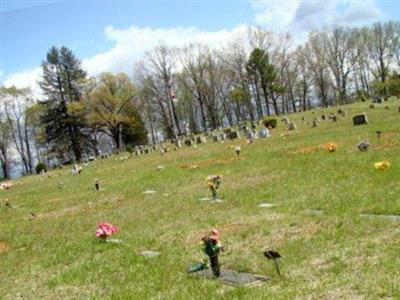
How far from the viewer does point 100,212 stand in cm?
1795

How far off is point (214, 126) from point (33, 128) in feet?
99.5

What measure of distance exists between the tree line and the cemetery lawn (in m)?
52.1

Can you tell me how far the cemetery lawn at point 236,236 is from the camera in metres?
8.11

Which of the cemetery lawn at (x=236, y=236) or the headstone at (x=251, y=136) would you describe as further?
the headstone at (x=251, y=136)

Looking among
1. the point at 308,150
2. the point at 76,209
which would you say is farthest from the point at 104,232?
the point at 308,150

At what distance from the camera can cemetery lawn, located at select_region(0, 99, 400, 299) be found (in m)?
8.11

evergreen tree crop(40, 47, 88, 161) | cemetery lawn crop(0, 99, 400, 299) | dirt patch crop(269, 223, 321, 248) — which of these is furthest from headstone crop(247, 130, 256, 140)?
evergreen tree crop(40, 47, 88, 161)

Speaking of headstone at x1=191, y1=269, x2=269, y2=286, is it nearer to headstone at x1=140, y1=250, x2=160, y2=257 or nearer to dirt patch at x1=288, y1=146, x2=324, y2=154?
headstone at x1=140, y1=250, x2=160, y2=257

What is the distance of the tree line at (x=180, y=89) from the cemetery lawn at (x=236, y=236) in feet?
171

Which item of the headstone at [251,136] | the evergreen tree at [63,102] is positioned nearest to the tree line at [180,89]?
the evergreen tree at [63,102]

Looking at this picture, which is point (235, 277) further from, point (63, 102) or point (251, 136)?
point (63, 102)

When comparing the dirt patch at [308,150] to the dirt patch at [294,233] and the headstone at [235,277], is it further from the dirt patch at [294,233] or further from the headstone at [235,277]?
the headstone at [235,277]

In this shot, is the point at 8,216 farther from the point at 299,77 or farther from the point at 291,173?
the point at 299,77

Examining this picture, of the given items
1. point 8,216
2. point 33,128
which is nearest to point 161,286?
point 8,216
